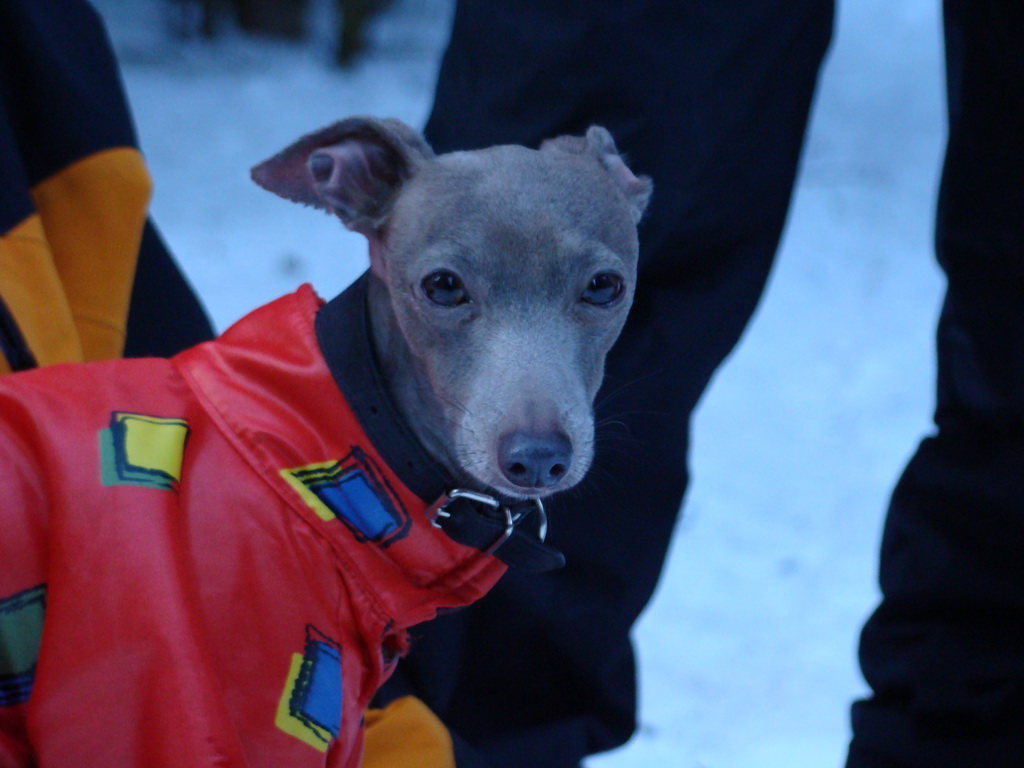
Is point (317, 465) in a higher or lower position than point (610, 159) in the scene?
lower

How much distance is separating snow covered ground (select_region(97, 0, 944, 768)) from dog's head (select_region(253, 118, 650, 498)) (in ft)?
4.21

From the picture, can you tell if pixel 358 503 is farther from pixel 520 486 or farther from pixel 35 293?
pixel 35 293

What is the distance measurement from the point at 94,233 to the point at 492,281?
89cm

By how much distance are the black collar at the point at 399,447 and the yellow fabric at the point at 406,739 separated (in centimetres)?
38

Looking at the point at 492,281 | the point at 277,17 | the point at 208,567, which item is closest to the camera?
the point at 208,567

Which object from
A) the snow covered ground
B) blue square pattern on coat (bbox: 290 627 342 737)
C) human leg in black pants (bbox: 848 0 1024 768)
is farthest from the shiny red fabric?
the snow covered ground

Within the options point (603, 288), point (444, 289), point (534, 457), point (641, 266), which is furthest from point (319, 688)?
point (641, 266)

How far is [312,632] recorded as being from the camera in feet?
4.52

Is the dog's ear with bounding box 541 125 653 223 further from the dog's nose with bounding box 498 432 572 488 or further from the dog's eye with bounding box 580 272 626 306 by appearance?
the dog's nose with bounding box 498 432 572 488

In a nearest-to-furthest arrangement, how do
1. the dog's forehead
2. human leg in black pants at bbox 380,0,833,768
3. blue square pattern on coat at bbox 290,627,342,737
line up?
blue square pattern on coat at bbox 290,627,342,737
the dog's forehead
human leg in black pants at bbox 380,0,833,768

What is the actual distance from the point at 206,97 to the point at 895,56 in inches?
152

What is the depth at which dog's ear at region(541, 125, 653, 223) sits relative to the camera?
1.61 meters

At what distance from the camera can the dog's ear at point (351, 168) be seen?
154cm

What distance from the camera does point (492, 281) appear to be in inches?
57.7
